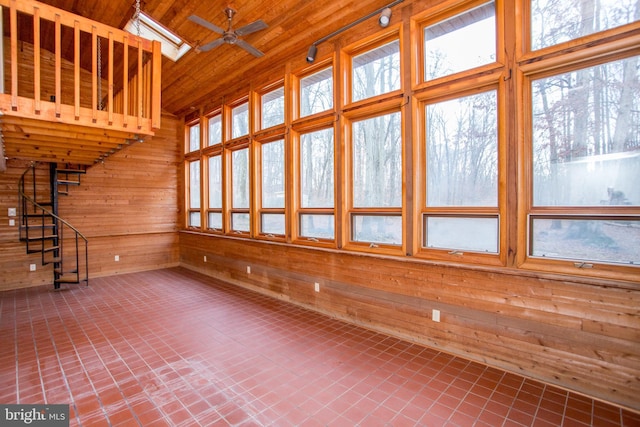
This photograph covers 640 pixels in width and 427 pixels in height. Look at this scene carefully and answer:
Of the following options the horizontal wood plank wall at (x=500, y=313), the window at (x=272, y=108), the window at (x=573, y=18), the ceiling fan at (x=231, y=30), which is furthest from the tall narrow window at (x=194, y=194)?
the window at (x=573, y=18)

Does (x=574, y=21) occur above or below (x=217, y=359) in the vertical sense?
above

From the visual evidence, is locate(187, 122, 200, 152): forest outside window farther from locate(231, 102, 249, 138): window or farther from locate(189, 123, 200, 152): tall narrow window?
locate(231, 102, 249, 138): window

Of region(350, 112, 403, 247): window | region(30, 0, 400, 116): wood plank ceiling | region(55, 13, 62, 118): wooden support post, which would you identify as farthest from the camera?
region(30, 0, 400, 116): wood plank ceiling

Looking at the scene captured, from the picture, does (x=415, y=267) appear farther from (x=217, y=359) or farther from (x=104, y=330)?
(x=104, y=330)

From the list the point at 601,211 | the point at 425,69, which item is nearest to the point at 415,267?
the point at 601,211

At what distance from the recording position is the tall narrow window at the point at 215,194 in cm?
657

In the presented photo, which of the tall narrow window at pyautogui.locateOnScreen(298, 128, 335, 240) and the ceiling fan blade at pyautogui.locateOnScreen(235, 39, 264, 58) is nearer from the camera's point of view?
the ceiling fan blade at pyautogui.locateOnScreen(235, 39, 264, 58)

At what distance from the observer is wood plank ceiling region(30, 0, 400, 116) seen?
381cm

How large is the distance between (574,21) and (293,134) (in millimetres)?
3315

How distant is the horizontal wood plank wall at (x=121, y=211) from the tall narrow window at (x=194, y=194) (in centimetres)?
45

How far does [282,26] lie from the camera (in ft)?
13.6

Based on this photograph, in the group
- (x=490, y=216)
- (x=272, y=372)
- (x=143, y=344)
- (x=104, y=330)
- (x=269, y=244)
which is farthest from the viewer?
(x=269, y=244)

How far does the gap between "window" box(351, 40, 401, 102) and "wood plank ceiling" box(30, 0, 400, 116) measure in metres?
0.44

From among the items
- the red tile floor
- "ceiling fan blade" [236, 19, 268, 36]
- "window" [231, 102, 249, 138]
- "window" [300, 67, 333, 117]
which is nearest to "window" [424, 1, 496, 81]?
"window" [300, 67, 333, 117]
